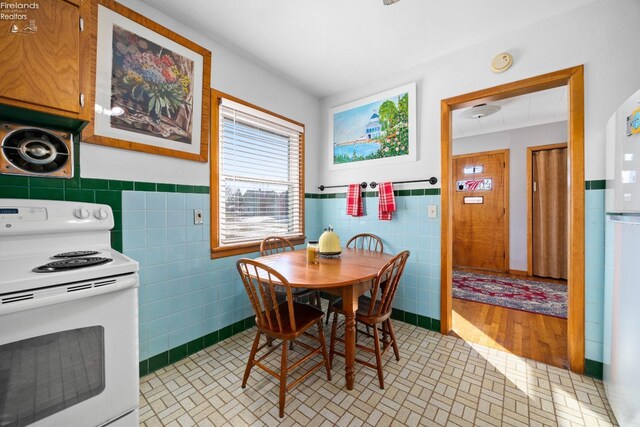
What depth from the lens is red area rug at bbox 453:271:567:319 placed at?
2.85m

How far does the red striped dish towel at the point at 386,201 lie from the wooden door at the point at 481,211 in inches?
111

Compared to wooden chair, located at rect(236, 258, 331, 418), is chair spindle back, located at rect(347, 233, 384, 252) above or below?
above

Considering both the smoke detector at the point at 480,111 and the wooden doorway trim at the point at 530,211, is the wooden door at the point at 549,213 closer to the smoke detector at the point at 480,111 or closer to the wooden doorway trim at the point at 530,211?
the wooden doorway trim at the point at 530,211

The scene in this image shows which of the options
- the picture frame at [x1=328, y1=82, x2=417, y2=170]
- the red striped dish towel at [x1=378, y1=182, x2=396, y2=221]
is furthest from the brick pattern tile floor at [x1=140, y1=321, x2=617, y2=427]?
the picture frame at [x1=328, y1=82, x2=417, y2=170]

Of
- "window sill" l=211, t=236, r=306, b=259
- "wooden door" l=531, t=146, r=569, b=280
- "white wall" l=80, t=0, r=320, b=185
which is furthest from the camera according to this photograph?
"wooden door" l=531, t=146, r=569, b=280

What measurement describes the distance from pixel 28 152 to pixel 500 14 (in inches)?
118

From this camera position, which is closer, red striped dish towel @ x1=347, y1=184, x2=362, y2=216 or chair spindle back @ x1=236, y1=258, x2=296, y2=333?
chair spindle back @ x1=236, y1=258, x2=296, y2=333

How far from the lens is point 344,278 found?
1.50 metres

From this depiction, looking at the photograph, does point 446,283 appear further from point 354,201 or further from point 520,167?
point 520,167

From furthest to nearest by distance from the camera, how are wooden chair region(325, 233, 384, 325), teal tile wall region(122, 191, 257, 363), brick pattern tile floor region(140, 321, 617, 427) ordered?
wooden chair region(325, 233, 384, 325) < teal tile wall region(122, 191, 257, 363) < brick pattern tile floor region(140, 321, 617, 427)

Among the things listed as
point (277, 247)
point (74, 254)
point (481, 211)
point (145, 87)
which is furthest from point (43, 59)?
point (481, 211)

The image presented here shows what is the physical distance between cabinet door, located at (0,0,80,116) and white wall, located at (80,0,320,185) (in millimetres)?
376

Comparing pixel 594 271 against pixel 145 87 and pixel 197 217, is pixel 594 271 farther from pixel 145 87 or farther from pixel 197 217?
pixel 145 87

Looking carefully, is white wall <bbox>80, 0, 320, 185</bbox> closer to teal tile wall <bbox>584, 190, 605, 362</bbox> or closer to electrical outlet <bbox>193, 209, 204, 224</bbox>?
electrical outlet <bbox>193, 209, 204, 224</bbox>
